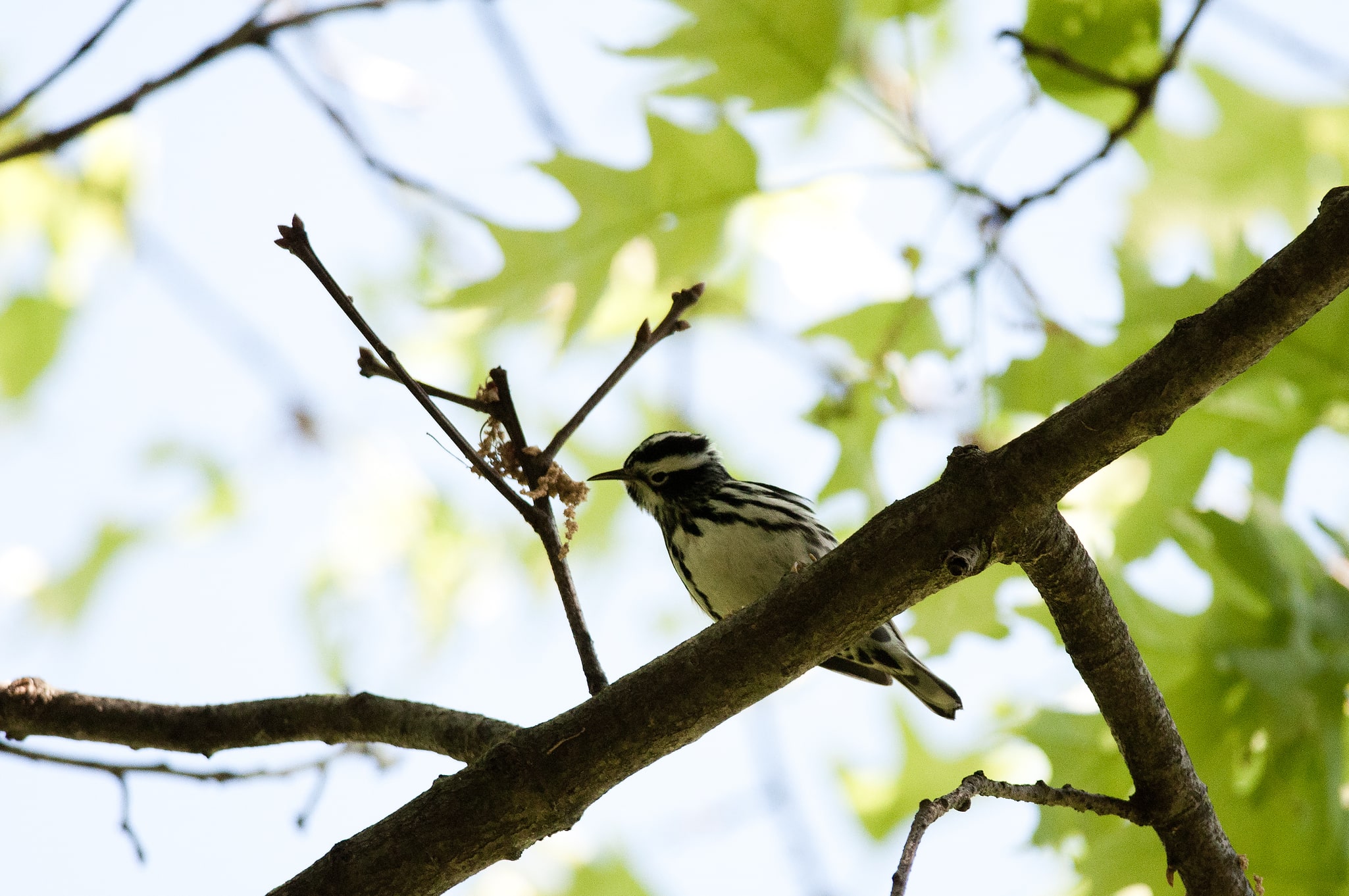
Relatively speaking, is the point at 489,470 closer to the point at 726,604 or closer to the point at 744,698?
the point at 744,698

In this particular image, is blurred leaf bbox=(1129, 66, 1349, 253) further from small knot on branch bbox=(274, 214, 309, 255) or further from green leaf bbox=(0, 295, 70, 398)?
green leaf bbox=(0, 295, 70, 398)

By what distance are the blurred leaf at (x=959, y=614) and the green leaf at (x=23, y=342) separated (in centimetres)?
263

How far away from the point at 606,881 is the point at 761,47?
2.49 m

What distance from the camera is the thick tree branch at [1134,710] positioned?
62.2 inches

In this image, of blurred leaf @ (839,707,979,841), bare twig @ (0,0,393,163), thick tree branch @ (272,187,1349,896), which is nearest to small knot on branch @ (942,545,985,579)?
thick tree branch @ (272,187,1349,896)

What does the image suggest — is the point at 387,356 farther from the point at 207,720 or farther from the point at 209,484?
the point at 209,484

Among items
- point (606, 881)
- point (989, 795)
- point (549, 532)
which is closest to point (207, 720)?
point (549, 532)

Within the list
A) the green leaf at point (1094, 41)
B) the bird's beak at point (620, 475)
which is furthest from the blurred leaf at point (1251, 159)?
the bird's beak at point (620, 475)

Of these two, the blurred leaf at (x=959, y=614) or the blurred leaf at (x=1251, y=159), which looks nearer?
the blurred leaf at (x=959, y=614)

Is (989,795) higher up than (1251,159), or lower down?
lower down

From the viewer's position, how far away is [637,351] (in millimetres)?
1768

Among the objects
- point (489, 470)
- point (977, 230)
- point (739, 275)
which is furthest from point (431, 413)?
point (739, 275)

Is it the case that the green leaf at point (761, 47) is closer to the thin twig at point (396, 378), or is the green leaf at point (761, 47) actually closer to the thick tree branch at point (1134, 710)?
the thin twig at point (396, 378)

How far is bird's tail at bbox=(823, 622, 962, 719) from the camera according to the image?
115 inches
